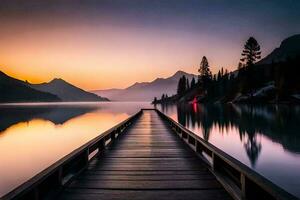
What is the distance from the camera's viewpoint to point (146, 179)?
6.92 meters

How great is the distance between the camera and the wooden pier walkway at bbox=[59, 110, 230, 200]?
574 cm

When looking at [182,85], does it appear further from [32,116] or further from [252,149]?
[252,149]

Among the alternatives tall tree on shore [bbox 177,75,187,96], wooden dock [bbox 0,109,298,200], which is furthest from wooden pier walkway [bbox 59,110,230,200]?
tall tree on shore [bbox 177,75,187,96]

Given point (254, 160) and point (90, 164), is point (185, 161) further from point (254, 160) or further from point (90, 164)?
point (254, 160)

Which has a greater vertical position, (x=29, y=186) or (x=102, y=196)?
(x=29, y=186)

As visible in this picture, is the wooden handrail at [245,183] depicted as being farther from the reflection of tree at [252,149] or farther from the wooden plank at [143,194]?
the reflection of tree at [252,149]

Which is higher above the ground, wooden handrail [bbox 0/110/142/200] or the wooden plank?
wooden handrail [bbox 0/110/142/200]

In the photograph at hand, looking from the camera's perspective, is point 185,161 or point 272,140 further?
point 272,140

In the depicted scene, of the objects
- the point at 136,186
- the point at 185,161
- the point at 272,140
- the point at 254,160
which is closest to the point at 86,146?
the point at 136,186

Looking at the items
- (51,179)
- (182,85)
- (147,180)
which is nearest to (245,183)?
(147,180)

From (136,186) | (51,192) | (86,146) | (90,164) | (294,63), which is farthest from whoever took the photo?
(294,63)

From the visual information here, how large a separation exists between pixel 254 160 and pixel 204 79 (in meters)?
112

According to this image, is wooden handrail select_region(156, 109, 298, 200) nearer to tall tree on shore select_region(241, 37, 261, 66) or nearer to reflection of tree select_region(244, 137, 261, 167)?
reflection of tree select_region(244, 137, 261, 167)

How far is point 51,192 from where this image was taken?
554cm
